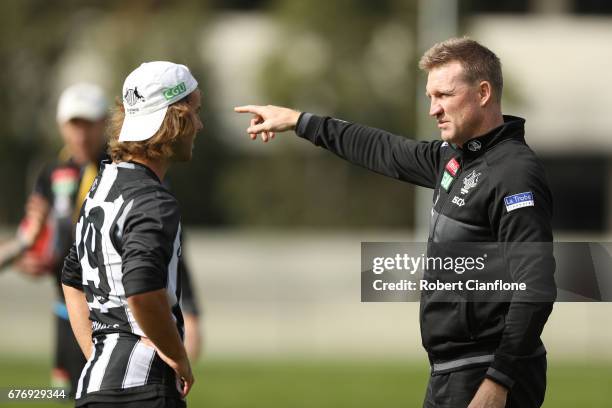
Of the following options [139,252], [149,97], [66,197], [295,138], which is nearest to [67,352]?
[66,197]

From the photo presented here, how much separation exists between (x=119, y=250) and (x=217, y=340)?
18.3 meters

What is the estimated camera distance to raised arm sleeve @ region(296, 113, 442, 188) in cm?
549

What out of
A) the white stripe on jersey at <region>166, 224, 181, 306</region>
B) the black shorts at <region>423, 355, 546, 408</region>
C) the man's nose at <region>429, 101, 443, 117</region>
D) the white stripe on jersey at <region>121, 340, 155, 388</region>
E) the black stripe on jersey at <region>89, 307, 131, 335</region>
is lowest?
the black shorts at <region>423, 355, 546, 408</region>

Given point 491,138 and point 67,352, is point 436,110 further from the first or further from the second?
point 67,352

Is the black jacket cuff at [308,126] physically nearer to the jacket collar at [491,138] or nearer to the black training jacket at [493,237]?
the black training jacket at [493,237]

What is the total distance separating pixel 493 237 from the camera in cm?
482

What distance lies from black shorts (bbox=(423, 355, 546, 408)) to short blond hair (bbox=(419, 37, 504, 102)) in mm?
1140

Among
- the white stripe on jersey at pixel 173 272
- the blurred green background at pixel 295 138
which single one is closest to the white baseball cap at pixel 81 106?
the white stripe on jersey at pixel 173 272

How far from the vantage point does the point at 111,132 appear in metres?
4.88

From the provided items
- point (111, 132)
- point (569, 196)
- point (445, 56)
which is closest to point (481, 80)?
point (445, 56)

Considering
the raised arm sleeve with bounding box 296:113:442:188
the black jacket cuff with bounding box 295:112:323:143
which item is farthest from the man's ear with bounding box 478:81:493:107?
the black jacket cuff with bounding box 295:112:323:143

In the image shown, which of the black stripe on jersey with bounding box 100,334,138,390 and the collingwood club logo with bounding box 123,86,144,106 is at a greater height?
A: the collingwood club logo with bounding box 123,86,144,106

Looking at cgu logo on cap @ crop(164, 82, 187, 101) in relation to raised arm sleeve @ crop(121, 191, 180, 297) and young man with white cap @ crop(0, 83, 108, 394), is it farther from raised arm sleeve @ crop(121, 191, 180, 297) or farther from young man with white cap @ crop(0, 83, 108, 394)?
young man with white cap @ crop(0, 83, 108, 394)

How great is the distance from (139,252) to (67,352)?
11.2 ft
